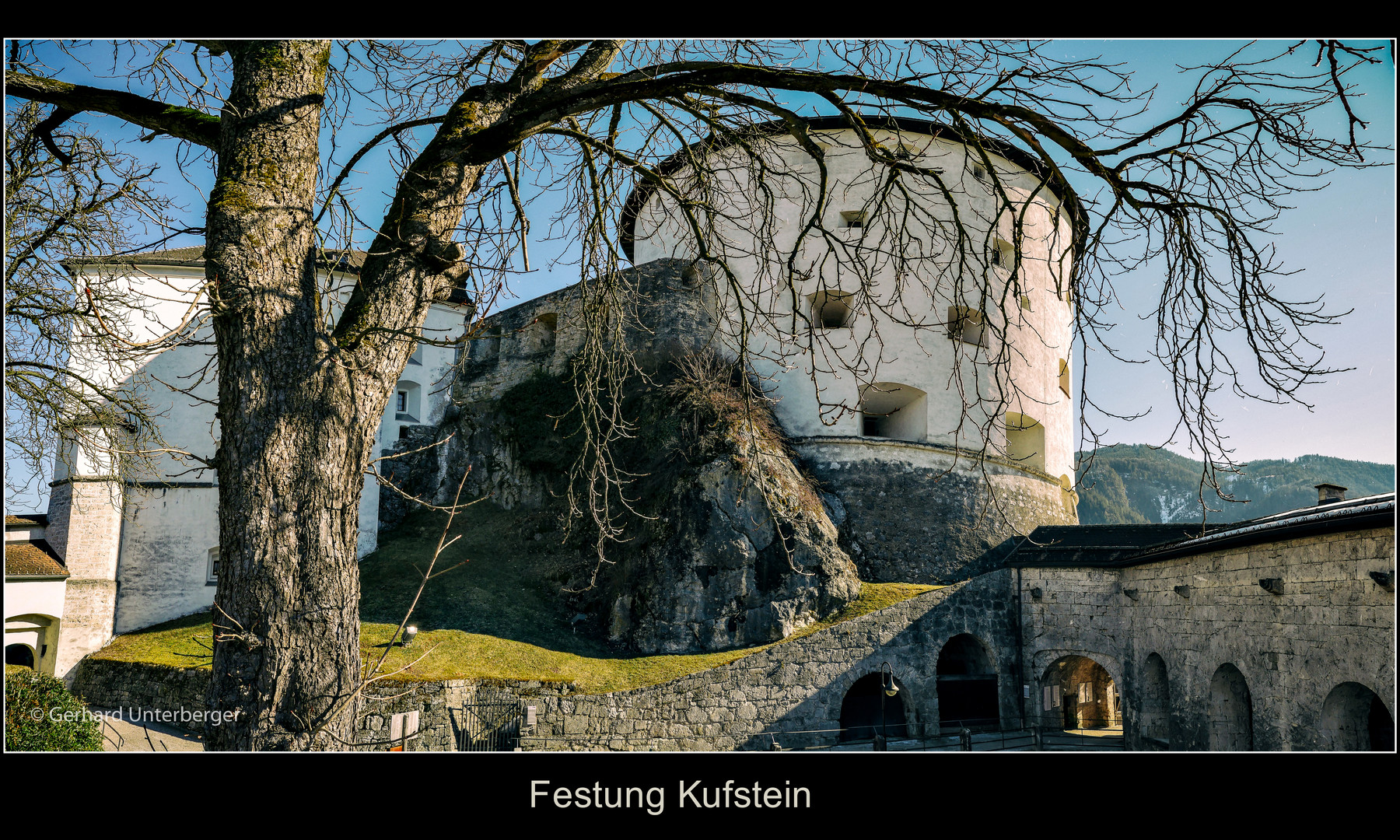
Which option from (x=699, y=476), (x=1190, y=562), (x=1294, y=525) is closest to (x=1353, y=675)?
(x=1294, y=525)

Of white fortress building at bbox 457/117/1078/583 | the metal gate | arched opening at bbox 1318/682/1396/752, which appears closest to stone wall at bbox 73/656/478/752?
the metal gate

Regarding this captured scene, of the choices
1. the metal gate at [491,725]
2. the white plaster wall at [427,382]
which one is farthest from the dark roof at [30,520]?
the metal gate at [491,725]

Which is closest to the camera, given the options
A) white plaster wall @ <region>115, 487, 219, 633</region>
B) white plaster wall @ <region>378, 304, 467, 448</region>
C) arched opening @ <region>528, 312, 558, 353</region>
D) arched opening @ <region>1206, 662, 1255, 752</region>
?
arched opening @ <region>1206, 662, 1255, 752</region>

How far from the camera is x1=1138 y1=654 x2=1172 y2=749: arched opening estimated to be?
13.6 metres

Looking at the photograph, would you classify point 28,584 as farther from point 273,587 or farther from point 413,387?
point 273,587

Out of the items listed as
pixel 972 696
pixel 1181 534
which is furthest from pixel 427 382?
pixel 1181 534

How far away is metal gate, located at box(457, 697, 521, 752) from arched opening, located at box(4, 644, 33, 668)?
32.0ft

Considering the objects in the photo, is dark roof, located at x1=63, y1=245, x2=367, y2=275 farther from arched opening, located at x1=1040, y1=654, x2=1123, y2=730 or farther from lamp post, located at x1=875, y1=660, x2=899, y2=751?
arched opening, located at x1=1040, y1=654, x2=1123, y2=730

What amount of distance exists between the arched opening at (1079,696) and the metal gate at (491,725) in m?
9.92

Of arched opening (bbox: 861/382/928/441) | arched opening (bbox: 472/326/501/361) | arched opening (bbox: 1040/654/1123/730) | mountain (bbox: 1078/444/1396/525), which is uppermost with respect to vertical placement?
arched opening (bbox: 472/326/501/361)

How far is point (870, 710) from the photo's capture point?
1543 centimetres

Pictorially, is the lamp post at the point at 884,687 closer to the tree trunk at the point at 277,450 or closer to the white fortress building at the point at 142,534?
the white fortress building at the point at 142,534

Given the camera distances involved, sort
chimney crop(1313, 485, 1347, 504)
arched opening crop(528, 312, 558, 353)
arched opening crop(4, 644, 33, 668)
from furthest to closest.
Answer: arched opening crop(528, 312, 558, 353) < arched opening crop(4, 644, 33, 668) < chimney crop(1313, 485, 1347, 504)

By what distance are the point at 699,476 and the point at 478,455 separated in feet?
24.8
